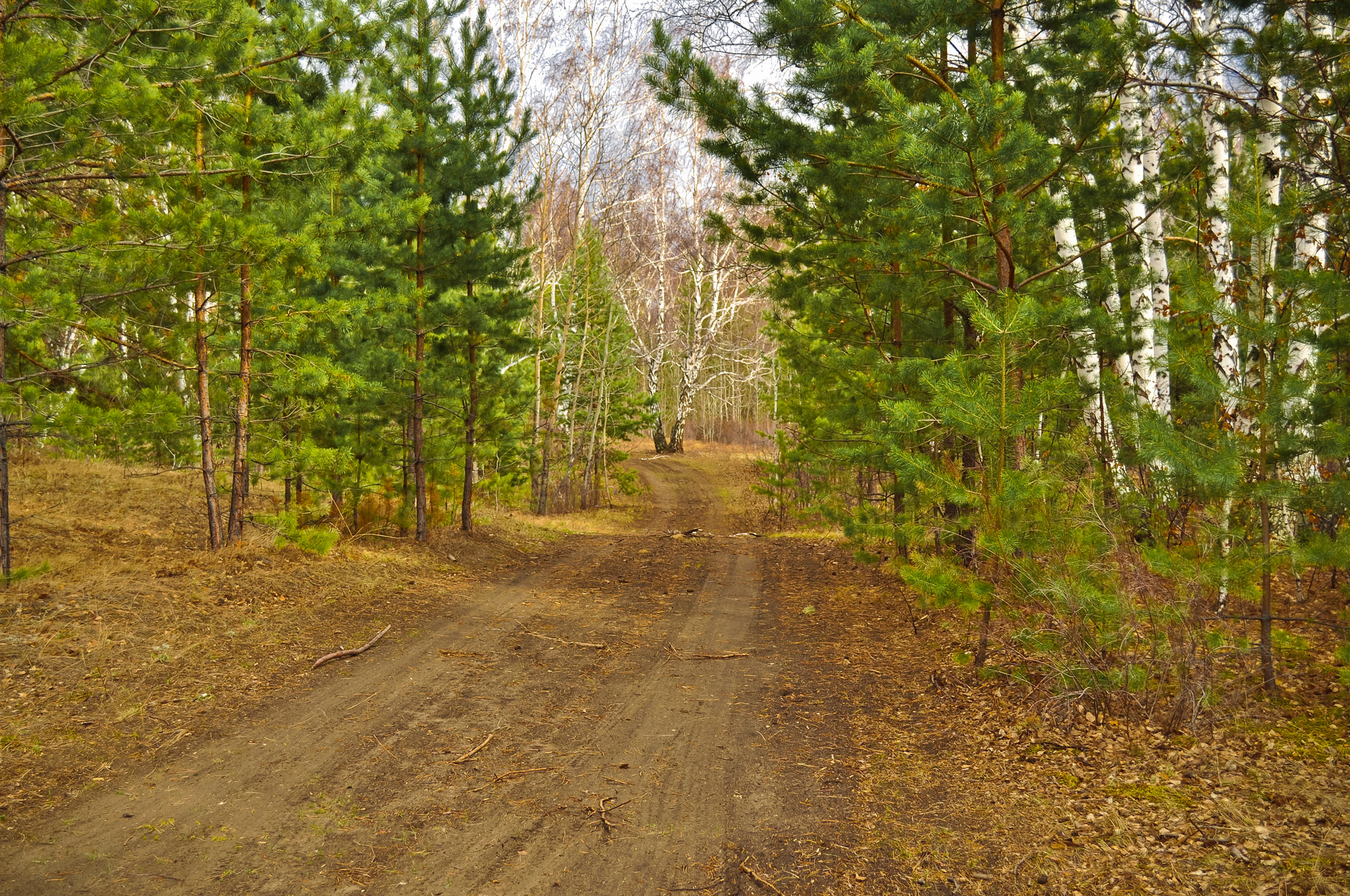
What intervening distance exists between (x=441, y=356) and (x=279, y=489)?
880 cm

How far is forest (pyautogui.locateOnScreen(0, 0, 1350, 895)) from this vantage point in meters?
4.91

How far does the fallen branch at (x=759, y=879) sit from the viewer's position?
3489mm

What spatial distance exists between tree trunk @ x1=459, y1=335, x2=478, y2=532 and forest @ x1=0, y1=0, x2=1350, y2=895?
0.09 m

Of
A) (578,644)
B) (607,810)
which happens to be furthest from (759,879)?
(578,644)

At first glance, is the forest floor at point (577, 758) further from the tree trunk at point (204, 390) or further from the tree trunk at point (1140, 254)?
the tree trunk at point (1140, 254)

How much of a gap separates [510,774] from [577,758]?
1.48ft

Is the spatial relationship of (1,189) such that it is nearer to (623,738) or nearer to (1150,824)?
(623,738)

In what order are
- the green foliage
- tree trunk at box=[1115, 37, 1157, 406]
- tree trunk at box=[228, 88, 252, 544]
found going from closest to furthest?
tree trunk at box=[1115, 37, 1157, 406], tree trunk at box=[228, 88, 252, 544], the green foliage

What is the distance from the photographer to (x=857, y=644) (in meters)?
7.84

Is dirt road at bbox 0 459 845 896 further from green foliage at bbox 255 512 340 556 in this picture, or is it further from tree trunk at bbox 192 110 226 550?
tree trunk at bbox 192 110 226 550

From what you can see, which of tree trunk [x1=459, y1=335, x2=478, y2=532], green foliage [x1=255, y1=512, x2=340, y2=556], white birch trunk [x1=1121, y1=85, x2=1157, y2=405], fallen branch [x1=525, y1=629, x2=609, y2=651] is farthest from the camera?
tree trunk [x1=459, y1=335, x2=478, y2=532]

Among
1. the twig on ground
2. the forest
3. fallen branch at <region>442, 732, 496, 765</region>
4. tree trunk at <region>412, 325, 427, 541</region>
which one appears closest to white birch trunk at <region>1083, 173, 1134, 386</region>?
the forest

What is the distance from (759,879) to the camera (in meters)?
3.57

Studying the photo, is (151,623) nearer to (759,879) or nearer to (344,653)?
(344,653)
